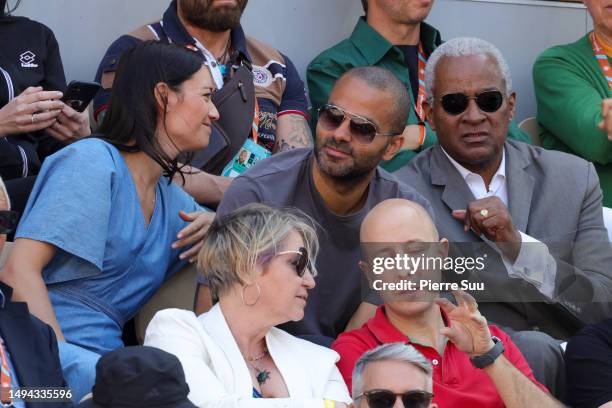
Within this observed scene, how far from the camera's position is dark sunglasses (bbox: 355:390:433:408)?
10.3 feet

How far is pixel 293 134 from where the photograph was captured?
504 centimetres

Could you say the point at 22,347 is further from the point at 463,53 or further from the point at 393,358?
the point at 463,53

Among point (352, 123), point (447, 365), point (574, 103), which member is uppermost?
point (352, 123)

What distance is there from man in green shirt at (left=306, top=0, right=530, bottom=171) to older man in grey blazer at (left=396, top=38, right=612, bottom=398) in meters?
0.51

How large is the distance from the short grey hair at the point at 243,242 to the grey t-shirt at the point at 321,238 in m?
0.37

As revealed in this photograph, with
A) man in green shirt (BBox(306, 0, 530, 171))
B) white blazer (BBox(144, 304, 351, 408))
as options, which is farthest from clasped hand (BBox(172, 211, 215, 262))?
man in green shirt (BBox(306, 0, 530, 171))

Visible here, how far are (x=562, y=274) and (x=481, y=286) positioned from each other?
0.31 meters

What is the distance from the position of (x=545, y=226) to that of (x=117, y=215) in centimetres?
170

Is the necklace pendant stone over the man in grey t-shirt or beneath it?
beneath

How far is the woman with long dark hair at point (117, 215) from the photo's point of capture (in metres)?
3.62

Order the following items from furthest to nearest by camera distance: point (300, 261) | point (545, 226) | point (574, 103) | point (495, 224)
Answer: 1. point (574, 103)
2. point (545, 226)
3. point (495, 224)
4. point (300, 261)

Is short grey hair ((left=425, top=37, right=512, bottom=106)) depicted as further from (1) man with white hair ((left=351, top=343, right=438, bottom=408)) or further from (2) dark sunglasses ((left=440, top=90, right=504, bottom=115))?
(1) man with white hair ((left=351, top=343, right=438, bottom=408))

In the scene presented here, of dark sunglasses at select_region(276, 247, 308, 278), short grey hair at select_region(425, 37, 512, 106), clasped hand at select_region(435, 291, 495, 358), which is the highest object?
short grey hair at select_region(425, 37, 512, 106)

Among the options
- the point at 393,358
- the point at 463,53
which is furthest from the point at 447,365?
the point at 463,53
